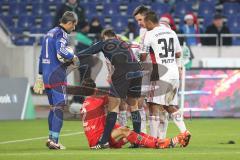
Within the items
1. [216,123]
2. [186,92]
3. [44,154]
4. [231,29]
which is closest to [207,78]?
[186,92]

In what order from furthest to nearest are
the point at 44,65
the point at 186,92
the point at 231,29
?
1. the point at 231,29
2. the point at 186,92
3. the point at 44,65

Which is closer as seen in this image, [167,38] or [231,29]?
[167,38]

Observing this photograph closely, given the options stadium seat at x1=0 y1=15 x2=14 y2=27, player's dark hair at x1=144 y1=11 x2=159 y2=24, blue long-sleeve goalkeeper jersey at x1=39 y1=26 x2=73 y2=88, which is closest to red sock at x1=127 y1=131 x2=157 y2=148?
blue long-sleeve goalkeeper jersey at x1=39 y1=26 x2=73 y2=88

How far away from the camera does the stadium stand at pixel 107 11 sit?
31766mm

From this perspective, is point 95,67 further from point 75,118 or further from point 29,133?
point 29,133

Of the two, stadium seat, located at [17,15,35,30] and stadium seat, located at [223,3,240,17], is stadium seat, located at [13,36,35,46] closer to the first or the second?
stadium seat, located at [17,15,35,30]

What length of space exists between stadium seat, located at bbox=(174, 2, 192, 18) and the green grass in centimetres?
941

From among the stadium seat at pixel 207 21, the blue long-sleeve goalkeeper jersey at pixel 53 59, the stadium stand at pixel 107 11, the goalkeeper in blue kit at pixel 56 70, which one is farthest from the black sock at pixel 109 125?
the stadium seat at pixel 207 21

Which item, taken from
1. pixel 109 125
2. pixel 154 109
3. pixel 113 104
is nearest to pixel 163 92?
pixel 154 109

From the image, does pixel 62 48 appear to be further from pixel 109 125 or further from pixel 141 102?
pixel 141 102

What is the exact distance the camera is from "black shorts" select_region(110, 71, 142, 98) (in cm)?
1528

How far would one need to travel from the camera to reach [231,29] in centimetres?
3088

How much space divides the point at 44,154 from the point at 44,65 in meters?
1.98

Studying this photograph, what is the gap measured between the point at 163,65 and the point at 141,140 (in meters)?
1.41
